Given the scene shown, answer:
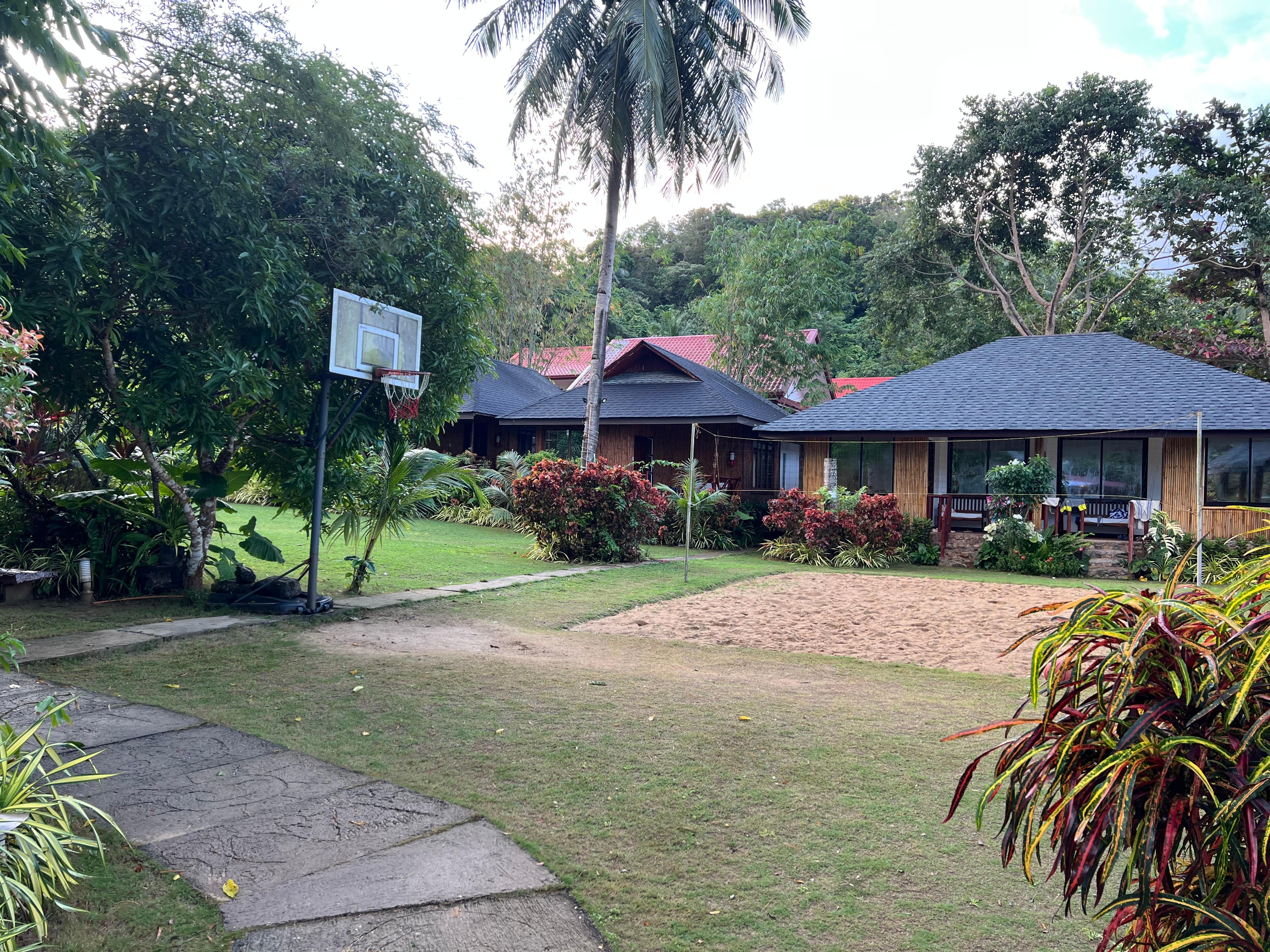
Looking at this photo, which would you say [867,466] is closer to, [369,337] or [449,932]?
[369,337]

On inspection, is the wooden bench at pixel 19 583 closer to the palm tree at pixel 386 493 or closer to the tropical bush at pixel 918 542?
the palm tree at pixel 386 493

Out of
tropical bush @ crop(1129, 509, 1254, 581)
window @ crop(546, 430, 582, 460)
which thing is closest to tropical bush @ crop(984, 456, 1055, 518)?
tropical bush @ crop(1129, 509, 1254, 581)

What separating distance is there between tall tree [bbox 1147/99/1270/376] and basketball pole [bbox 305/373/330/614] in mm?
23982

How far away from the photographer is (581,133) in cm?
1833

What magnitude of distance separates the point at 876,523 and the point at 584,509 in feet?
20.2

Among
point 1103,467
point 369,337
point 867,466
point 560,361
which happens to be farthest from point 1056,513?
point 560,361

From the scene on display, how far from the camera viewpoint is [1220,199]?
899 inches

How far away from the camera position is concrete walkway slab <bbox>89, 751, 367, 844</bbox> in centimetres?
358

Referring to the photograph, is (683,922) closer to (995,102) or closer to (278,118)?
(278,118)

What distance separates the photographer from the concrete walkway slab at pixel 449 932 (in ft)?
8.81

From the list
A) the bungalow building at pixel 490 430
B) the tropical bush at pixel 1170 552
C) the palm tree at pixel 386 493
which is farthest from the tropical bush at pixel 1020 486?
the bungalow building at pixel 490 430

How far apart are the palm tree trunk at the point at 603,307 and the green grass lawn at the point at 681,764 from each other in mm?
10811

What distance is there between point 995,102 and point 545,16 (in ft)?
52.9

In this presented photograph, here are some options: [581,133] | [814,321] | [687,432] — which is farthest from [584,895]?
[814,321]
